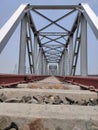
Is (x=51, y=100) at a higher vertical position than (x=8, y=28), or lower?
lower

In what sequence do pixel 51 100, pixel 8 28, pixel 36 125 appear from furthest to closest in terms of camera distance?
pixel 8 28, pixel 51 100, pixel 36 125

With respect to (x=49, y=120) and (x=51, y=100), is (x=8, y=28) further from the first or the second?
(x=49, y=120)

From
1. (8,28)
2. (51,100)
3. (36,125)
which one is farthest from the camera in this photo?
(8,28)

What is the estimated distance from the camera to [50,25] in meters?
20.3

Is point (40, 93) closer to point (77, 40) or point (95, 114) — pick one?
point (95, 114)

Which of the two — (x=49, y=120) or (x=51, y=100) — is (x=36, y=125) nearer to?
(x=49, y=120)

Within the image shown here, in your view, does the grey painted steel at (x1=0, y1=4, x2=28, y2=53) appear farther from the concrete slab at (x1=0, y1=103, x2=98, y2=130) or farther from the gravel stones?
the concrete slab at (x1=0, y1=103, x2=98, y2=130)

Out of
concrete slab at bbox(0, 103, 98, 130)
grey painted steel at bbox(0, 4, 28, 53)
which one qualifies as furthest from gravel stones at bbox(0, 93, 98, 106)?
grey painted steel at bbox(0, 4, 28, 53)

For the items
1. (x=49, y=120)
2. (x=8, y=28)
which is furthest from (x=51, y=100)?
(x=8, y=28)

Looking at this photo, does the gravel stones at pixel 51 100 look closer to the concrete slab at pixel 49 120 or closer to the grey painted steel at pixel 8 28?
the concrete slab at pixel 49 120

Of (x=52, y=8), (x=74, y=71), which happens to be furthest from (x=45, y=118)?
(x=74, y=71)

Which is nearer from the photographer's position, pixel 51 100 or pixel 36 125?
pixel 36 125

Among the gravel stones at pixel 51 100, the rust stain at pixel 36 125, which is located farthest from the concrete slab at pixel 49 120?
the gravel stones at pixel 51 100

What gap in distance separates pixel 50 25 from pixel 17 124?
1898cm
